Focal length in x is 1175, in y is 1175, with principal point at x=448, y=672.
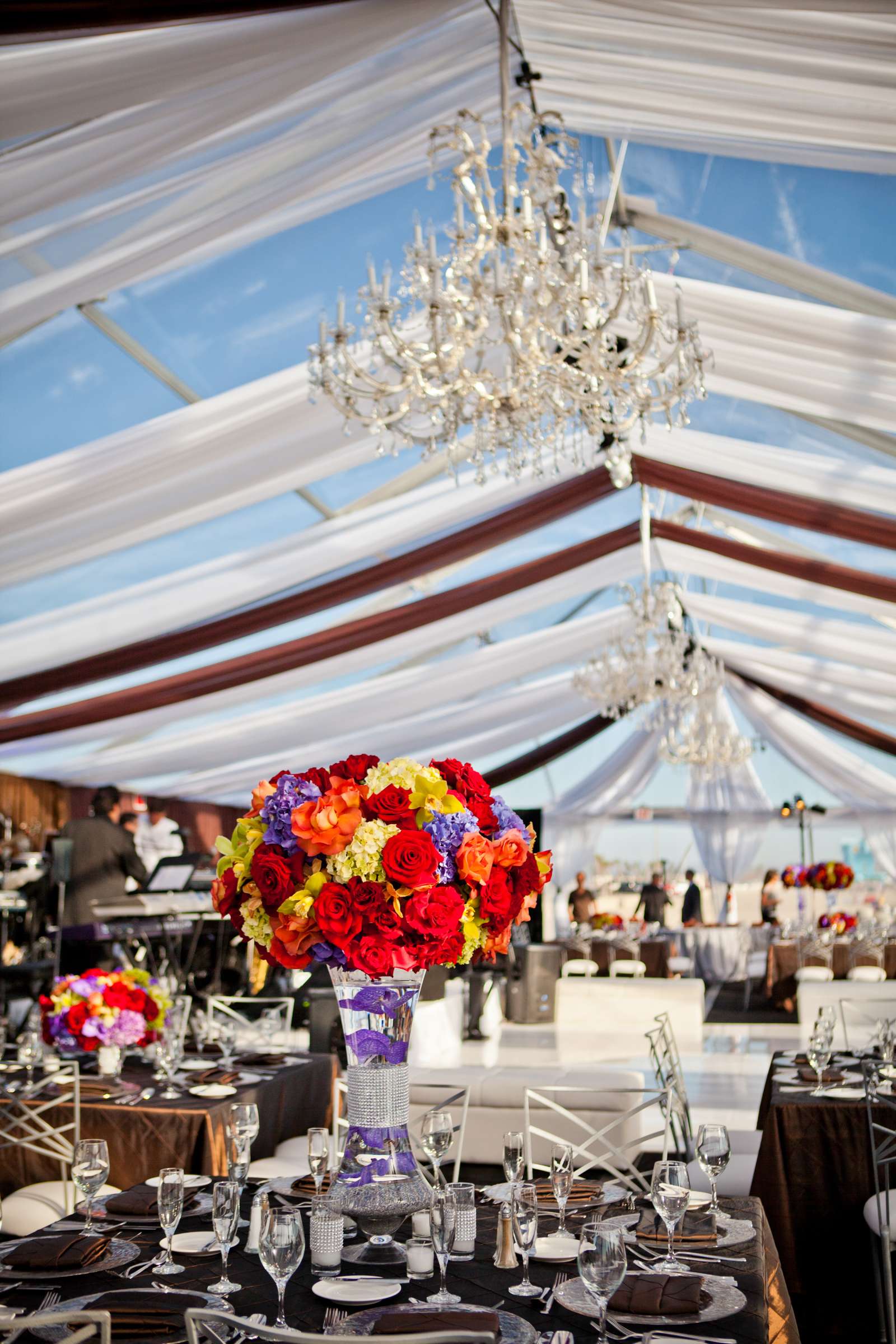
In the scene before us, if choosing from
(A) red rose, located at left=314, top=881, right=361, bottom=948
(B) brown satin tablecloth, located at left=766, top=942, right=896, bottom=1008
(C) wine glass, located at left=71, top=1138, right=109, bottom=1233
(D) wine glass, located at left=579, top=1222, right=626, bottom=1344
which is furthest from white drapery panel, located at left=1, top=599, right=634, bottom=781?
(D) wine glass, located at left=579, top=1222, right=626, bottom=1344

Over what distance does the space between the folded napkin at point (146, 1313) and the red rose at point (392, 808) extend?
0.86 metres

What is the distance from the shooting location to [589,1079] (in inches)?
212

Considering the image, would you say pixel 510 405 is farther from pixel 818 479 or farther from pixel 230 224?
pixel 818 479

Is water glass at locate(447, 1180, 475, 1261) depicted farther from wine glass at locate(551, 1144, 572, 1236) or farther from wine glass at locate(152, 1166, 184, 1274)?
wine glass at locate(152, 1166, 184, 1274)

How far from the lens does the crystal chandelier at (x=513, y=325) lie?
3705 millimetres

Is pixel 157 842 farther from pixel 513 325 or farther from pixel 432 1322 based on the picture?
pixel 432 1322

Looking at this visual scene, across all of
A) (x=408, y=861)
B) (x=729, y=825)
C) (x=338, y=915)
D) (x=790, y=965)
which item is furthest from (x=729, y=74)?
(x=729, y=825)

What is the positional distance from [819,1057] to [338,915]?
3049 mm

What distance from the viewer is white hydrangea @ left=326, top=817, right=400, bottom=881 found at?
213 cm

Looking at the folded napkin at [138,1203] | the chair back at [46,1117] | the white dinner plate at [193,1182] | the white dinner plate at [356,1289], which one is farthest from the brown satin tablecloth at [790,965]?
the white dinner plate at [356,1289]

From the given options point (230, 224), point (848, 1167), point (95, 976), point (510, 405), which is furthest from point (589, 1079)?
point (230, 224)

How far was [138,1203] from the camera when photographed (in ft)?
8.60

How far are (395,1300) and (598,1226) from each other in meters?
0.44

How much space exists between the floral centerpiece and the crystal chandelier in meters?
1.96
